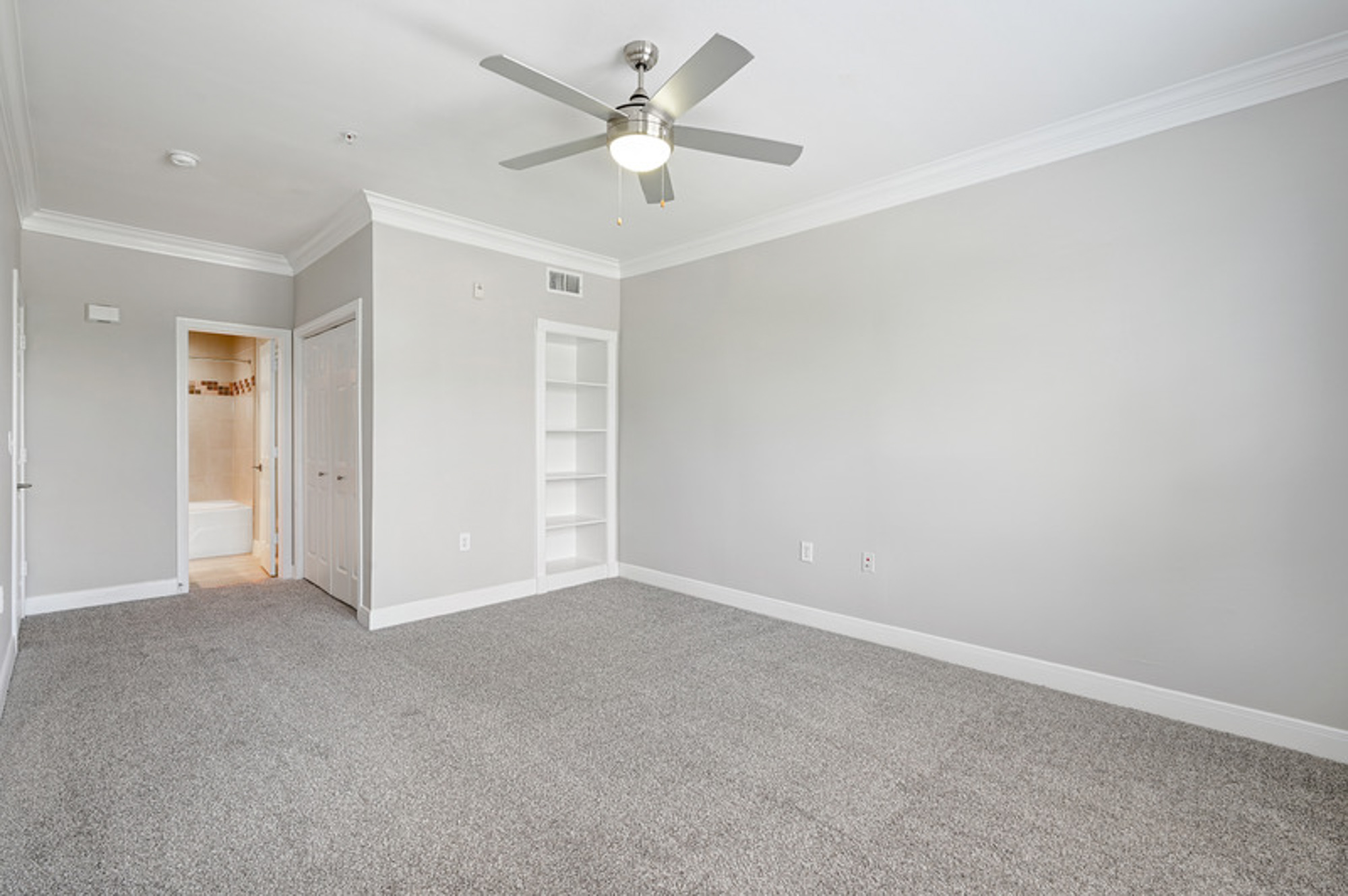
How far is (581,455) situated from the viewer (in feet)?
17.8

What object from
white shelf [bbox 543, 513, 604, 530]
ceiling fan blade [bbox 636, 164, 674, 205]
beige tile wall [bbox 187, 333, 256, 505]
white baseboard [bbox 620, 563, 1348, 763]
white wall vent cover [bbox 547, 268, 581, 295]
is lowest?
white baseboard [bbox 620, 563, 1348, 763]

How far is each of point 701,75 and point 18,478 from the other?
447 cm

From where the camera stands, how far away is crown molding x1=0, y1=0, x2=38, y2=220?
213cm

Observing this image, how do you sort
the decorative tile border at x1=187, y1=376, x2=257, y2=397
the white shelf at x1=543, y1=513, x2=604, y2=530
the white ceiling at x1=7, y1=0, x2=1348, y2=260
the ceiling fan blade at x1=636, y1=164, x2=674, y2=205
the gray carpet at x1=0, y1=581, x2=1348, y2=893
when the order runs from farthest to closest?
the decorative tile border at x1=187, y1=376, x2=257, y2=397
the white shelf at x1=543, y1=513, x2=604, y2=530
the ceiling fan blade at x1=636, y1=164, x2=674, y2=205
the white ceiling at x1=7, y1=0, x2=1348, y2=260
the gray carpet at x1=0, y1=581, x2=1348, y2=893

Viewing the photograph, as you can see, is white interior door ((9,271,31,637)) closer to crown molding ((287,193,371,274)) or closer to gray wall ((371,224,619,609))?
crown molding ((287,193,371,274))

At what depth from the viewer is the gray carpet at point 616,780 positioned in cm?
175

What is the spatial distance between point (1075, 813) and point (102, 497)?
18.8ft

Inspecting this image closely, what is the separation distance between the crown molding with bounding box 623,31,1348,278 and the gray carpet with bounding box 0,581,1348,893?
2.49 metres

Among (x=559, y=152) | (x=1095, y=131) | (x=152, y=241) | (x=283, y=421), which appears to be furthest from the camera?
(x=283, y=421)

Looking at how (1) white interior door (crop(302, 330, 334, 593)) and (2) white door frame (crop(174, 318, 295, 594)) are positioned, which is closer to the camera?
(1) white interior door (crop(302, 330, 334, 593))

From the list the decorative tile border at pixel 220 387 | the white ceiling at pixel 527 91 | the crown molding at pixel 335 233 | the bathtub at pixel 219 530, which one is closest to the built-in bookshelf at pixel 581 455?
the crown molding at pixel 335 233

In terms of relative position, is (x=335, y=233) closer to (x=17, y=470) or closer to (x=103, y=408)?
(x=103, y=408)

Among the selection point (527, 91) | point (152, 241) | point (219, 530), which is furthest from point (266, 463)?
point (527, 91)

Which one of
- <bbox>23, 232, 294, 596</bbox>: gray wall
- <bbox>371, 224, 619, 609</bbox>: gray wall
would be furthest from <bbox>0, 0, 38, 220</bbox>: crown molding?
<bbox>371, 224, 619, 609</bbox>: gray wall
